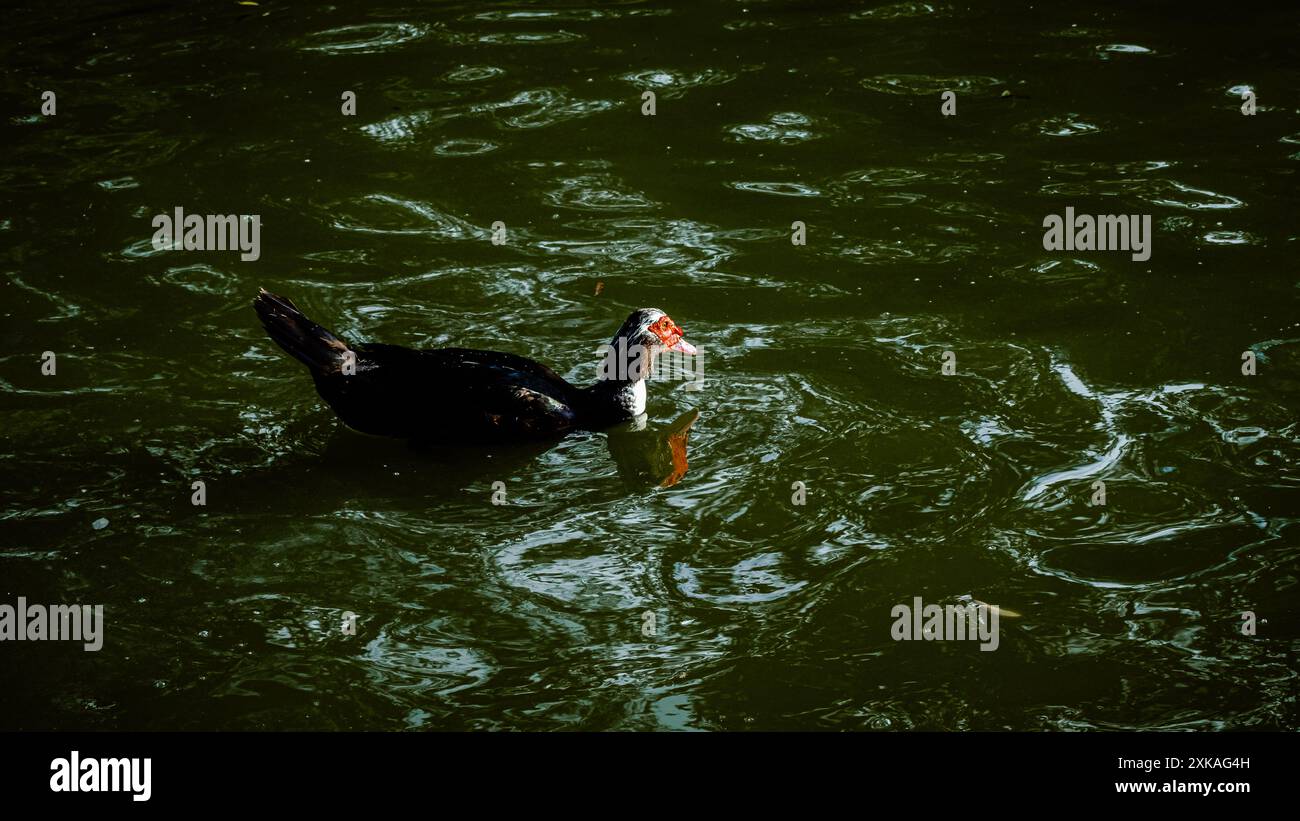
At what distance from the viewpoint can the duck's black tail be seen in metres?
6.64

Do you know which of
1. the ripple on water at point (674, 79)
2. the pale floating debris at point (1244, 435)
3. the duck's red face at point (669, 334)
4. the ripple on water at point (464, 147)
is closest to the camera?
the pale floating debris at point (1244, 435)

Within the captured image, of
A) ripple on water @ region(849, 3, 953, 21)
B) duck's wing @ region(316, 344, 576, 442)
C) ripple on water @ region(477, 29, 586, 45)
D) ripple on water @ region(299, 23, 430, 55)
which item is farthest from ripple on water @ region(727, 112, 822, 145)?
duck's wing @ region(316, 344, 576, 442)

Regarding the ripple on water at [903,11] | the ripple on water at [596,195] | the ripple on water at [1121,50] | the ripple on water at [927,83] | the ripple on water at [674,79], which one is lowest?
the ripple on water at [596,195]

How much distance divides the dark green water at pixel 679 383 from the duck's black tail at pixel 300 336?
40 cm

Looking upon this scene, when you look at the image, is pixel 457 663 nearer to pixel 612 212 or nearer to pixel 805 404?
pixel 805 404

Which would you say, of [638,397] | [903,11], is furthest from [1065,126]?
[638,397]

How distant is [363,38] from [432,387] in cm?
644

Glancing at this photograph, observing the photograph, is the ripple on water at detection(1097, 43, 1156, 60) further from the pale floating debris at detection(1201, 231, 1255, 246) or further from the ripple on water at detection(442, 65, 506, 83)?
the ripple on water at detection(442, 65, 506, 83)

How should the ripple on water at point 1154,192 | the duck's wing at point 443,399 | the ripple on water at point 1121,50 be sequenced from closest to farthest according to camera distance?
the duck's wing at point 443,399, the ripple on water at point 1154,192, the ripple on water at point 1121,50

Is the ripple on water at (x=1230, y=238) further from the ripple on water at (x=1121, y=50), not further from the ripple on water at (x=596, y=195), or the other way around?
the ripple on water at (x=596, y=195)

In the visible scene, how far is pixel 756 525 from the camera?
5973mm

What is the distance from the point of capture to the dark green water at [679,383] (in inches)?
202

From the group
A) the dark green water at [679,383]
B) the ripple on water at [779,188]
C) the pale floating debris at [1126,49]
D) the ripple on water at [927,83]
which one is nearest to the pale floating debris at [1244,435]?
the dark green water at [679,383]

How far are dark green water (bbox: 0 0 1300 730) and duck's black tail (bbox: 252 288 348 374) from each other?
15.8 inches
